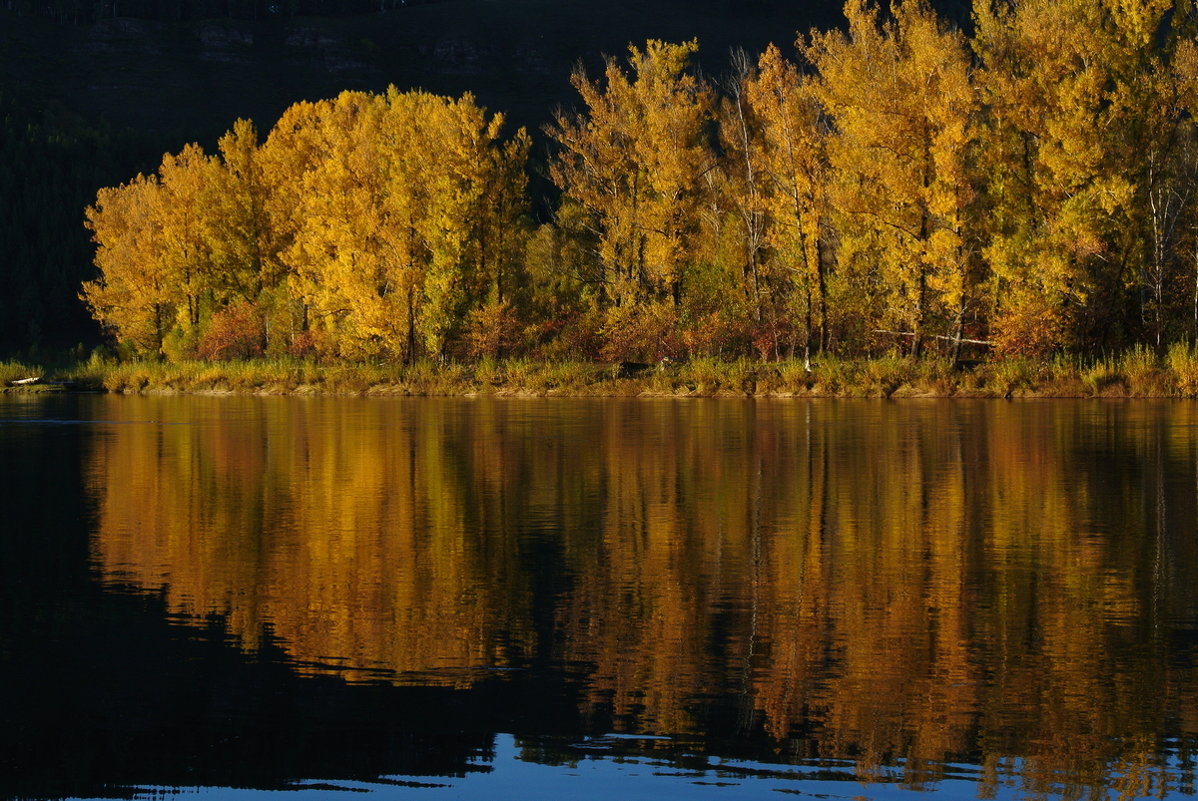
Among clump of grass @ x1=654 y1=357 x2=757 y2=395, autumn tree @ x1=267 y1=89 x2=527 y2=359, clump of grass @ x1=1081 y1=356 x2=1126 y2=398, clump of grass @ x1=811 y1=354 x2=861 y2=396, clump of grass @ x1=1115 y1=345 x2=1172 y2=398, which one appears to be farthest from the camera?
autumn tree @ x1=267 y1=89 x2=527 y2=359

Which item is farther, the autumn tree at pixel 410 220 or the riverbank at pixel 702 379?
the autumn tree at pixel 410 220

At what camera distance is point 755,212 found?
54.0 metres

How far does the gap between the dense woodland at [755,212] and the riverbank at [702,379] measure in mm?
1658

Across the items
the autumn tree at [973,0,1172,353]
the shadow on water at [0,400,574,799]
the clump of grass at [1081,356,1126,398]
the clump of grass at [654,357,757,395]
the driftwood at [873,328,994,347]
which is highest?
the autumn tree at [973,0,1172,353]

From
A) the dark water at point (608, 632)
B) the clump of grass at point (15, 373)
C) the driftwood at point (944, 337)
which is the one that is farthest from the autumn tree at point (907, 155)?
the clump of grass at point (15, 373)

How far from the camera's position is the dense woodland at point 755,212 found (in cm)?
4556

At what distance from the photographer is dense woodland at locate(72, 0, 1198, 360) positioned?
149 ft

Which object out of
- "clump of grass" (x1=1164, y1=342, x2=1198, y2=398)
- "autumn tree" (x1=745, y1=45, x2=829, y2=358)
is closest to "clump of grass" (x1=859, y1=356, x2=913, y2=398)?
"autumn tree" (x1=745, y1=45, x2=829, y2=358)

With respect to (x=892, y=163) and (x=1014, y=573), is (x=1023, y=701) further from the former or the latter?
(x=892, y=163)

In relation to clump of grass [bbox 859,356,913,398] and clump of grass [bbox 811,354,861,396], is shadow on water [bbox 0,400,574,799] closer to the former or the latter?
clump of grass [bbox 859,356,913,398]

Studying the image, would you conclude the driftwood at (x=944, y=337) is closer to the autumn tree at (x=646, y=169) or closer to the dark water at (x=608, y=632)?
the autumn tree at (x=646, y=169)

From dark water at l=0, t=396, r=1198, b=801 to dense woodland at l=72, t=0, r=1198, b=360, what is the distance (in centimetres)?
2426

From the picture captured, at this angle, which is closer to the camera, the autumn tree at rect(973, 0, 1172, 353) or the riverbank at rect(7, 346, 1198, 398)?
the riverbank at rect(7, 346, 1198, 398)

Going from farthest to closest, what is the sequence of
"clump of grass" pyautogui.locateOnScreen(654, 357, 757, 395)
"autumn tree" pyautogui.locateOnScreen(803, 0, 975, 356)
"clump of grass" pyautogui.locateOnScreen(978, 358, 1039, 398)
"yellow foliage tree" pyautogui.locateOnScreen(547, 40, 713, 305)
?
"yellow foliage tree" pyautogui.locateOnScreen(547, 40, 713, 305) → "clump of grass" pyautogui.locateOnScreen(654, 357, 757, 395) → "autumn tree" pyautogui.locateOnScreen(803, 0, 975, 356) → "clump of grass" pyautogui.locateOnScreen(978, 358, 1039, 398)
